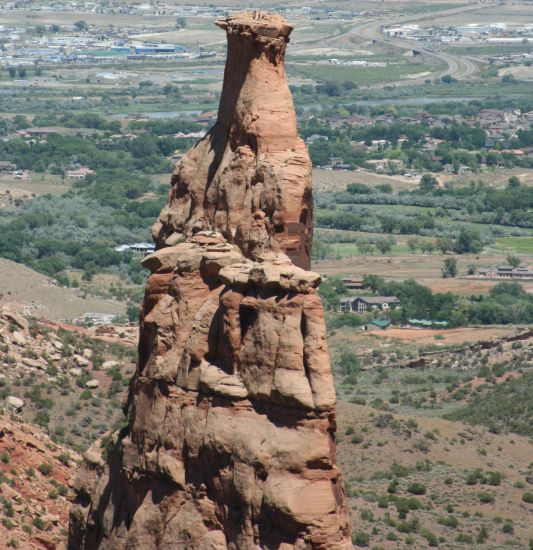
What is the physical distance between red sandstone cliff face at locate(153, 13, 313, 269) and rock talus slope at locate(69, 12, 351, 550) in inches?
1.1

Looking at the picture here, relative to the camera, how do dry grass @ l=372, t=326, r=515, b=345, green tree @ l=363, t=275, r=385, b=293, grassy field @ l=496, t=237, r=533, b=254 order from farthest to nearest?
grassy field @ l=496, t=237, r=533, b=254
green tree @ l=363, t=275, r=385, b=293
dry grass @ l=372, t=326, r=515, b=345

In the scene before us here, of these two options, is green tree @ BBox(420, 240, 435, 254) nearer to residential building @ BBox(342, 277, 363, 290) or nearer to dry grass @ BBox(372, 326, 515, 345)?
residential building @ BBox(342, 277, 363, 290)

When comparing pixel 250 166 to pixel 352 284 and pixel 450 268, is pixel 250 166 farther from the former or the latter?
pixel 450 268

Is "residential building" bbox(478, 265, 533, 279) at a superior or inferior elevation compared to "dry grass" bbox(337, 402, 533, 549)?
inferior

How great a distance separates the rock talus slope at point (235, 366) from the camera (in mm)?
24516

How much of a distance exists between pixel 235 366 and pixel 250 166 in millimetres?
4306

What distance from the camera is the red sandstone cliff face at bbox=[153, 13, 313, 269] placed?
27828mm

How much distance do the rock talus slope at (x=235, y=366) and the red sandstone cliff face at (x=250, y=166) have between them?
3 centimetres

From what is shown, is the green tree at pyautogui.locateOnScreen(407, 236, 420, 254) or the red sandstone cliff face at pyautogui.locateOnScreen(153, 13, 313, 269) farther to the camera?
the green tree at pyautogui.locateOnScreen(407, 236, 420, 254)

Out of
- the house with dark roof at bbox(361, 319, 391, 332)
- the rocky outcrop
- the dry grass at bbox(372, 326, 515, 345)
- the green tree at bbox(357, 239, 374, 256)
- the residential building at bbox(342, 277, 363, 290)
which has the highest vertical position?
the rocky outcrop

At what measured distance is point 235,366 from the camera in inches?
1016

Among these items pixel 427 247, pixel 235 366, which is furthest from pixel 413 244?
pixel 235 366

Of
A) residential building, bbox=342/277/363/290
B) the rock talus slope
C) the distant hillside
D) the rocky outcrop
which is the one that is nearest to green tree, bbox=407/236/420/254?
residential building, bbox=342/277/363/290

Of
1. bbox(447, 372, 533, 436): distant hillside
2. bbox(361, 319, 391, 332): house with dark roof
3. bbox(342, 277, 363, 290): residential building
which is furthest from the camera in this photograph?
bbox(342, 277, 363, 290): residential building
